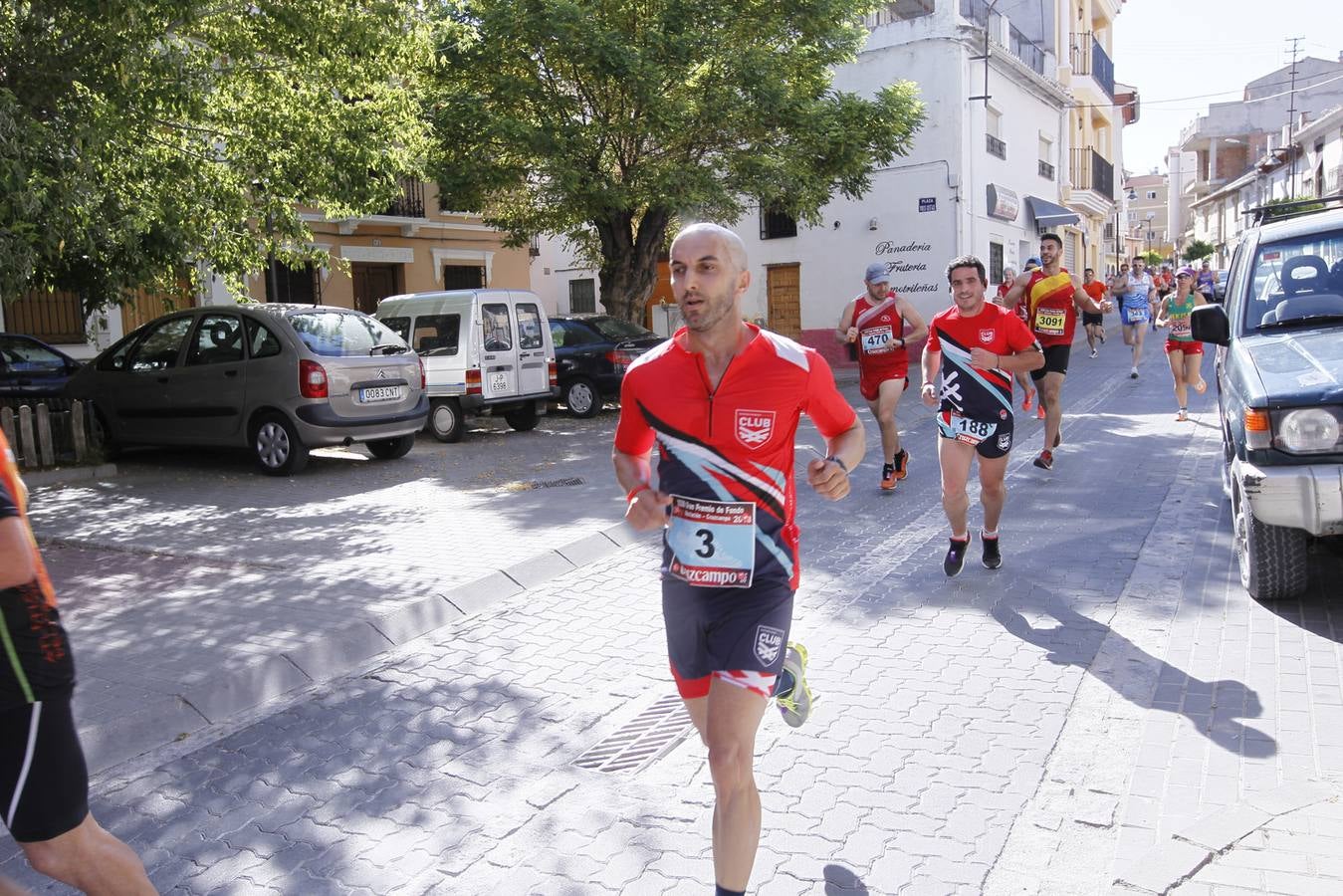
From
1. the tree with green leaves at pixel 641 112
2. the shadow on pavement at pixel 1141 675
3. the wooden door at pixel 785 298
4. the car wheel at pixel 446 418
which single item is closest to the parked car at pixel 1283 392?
the shadow on pavement at pixel 1141 675

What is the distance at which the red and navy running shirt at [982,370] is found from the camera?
6.18m

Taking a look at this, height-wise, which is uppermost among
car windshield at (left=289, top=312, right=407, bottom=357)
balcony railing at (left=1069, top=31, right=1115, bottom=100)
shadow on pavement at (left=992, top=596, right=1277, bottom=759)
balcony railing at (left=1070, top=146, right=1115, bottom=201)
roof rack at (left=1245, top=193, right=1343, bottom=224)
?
balcony railing at (left=1069, top=31, right=1115, bottom=100)

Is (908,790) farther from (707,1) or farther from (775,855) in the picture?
(707,1)

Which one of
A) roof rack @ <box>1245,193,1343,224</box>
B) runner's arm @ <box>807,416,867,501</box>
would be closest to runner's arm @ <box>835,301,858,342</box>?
roof rack @ <box>1245,193,1343,224</box>

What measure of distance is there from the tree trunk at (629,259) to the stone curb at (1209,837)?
16.1 metres

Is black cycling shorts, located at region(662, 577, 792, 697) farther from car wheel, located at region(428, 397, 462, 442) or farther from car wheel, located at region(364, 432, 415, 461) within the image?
car wheel, located at region(428, 397, 462, 442)

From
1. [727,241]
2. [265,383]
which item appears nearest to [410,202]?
[265,383]

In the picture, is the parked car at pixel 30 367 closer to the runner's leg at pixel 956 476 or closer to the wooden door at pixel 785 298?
the runner's leg at pixel 956 476

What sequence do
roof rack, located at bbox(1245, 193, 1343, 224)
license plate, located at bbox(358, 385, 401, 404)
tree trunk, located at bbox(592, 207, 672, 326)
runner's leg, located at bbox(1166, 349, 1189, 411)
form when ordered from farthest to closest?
1. tree trunk, located at bbox(592, 207, 672, 326)
2. runner's leg, located at bbox(1166, 349, 1189, 411)
3. license plate, located at bbox(358, 385, 401, 404)
4. roof rack, located at bbox(1245, 193, 1343, 224)

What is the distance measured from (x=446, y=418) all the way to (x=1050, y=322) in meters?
7.67

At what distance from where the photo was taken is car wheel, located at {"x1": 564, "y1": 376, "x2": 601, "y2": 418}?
16542 mm

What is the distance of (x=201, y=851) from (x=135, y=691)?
1534mm

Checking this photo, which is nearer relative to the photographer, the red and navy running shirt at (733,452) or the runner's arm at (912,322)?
the red and navy running shirt at (733,452)

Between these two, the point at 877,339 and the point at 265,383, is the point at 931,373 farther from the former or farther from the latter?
the point at 265,383
